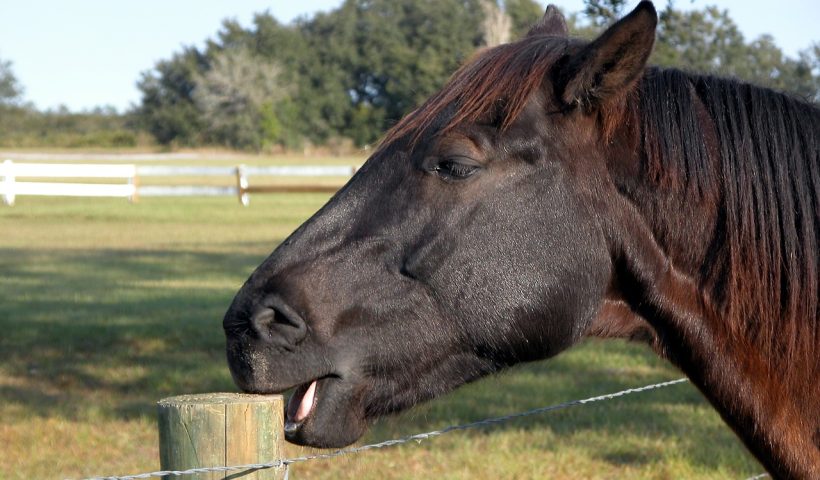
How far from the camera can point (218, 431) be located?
7.87ft

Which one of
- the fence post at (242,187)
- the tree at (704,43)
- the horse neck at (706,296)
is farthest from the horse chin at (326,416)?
the fence post at (242,187)

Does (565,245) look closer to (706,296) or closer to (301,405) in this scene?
(706,296)

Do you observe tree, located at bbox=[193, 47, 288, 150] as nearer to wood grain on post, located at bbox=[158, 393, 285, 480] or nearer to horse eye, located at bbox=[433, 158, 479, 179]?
wood grain on post, located at bbox=[158, 393, 285, 480]

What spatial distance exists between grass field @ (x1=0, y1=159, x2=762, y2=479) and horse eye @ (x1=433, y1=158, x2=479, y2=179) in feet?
2.07

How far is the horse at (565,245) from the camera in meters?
2.26

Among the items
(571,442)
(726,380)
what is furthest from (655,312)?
(571,442)

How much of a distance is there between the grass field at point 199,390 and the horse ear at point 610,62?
2.66 ft

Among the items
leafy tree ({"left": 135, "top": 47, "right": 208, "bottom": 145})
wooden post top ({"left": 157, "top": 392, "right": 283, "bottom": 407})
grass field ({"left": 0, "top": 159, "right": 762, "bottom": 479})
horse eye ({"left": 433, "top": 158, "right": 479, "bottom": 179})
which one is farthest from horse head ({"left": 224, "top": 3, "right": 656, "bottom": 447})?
leafy tree ({"left": 135, "top": 47, "right": 208, "bottom": 145})

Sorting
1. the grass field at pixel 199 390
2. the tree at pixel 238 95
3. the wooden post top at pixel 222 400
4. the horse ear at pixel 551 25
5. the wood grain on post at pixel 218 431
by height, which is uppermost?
A: the tree at pixel 238 95

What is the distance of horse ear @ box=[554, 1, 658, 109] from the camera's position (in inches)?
84.2

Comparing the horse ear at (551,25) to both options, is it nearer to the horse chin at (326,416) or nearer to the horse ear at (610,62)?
the horse ear at (610,62)

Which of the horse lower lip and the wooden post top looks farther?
the wooden post top

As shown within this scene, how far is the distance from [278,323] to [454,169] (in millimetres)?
558

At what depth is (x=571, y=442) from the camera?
20.1 ft
